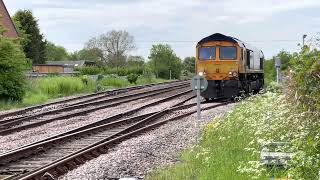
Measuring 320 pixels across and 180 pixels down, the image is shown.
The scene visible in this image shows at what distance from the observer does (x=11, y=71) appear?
28.7m

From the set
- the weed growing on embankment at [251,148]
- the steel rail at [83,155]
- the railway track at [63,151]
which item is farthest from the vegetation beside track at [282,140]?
the railway track at [63,151]

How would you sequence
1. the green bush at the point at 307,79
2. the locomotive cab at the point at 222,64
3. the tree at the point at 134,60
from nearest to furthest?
the green bush at the point at 307,79
the locomotive cab at the point at 222,64
the tree at the point at 134,60

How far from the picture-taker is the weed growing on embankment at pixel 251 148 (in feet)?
19.8

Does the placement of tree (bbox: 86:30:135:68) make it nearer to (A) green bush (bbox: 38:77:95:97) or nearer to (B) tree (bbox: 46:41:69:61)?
(B) tree (bbox: 46:41:69:61)

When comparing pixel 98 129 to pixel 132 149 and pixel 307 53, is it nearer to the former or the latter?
pixel 132 149

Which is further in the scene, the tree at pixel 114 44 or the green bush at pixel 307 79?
the tree at pixel 114 44

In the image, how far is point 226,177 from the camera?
7.61 metres

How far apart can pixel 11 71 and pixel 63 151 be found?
16798mm

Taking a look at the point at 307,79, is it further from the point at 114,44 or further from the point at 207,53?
the point at 114,44

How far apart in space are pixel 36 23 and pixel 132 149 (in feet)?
216

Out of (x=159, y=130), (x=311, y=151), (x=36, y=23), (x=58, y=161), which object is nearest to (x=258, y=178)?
(x=311, y=151)

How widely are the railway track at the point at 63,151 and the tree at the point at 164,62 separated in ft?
197

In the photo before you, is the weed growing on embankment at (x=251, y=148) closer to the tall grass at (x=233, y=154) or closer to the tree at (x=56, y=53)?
the tall grass at (x=233, y=154)

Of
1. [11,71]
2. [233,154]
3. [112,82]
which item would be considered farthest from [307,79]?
[112,82]
